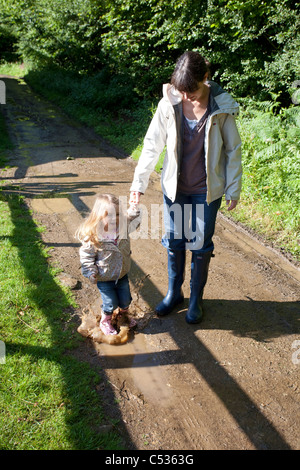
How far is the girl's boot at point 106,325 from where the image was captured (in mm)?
3361

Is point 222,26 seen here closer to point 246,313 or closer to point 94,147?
point 94,147

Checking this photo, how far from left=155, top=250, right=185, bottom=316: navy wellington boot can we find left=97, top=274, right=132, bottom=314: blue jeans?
40 cm

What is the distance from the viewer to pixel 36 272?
417 cm

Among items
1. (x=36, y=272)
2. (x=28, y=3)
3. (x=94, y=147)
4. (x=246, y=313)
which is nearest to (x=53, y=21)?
(x=28, y=3)

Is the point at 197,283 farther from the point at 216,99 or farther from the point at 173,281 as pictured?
the point at 216,99

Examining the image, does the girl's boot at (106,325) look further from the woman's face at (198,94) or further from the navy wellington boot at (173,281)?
the woman's face at (198,94)

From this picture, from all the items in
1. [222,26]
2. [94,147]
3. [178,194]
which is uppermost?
[222,26]

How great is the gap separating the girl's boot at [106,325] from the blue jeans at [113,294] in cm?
5

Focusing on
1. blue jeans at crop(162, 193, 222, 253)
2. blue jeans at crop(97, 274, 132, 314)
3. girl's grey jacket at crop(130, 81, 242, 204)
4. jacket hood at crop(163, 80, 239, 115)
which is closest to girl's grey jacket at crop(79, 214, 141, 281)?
blue jeans at crop(97, 274, 132, 314)

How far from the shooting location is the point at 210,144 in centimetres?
298

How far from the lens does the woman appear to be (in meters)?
2.90

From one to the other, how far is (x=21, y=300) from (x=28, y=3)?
21.7 meters

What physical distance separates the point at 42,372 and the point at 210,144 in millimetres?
2098

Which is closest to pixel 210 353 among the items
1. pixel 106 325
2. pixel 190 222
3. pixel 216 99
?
pixel 106 325
